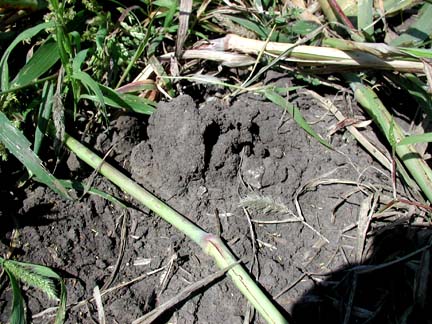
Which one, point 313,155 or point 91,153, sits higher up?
point 91,153

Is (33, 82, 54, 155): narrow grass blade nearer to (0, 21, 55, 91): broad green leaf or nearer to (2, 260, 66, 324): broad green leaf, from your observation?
(0, 21, 55, 91): broad green leaf

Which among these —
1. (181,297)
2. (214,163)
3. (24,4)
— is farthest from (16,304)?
(24,4)

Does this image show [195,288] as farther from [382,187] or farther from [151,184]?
[382,187]

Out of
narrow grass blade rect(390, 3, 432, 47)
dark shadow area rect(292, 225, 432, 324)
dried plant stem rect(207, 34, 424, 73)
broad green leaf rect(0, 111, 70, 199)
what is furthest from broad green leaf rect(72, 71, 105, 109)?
narrow grass blade rect(390, 3, 432, 47)

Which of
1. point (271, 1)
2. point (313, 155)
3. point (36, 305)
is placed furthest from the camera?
point (271, 1)

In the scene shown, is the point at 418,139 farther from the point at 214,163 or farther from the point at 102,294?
the point at 102,294

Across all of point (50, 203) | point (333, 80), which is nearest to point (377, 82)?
point (333, 80)
